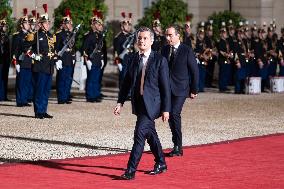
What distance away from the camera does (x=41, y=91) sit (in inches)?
861

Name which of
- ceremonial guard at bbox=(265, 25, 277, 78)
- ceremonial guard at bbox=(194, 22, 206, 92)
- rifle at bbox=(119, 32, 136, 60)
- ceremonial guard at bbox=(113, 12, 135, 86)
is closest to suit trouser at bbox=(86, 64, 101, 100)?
ceremonial guard at bbox=(113, 12, 135, 86)

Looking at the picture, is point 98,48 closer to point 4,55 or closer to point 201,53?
point 4,55

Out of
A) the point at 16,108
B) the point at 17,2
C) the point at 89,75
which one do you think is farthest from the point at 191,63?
the point at 17,2

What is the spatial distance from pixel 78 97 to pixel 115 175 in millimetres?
14629

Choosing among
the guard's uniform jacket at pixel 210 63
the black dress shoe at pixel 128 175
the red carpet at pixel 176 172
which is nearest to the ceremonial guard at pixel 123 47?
the guard's uniform jacket at pixel 210 63

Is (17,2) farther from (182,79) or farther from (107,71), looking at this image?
(182,79)

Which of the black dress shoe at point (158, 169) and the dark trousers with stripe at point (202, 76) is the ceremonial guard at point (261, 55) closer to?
the dark trousers with stripe at point (202, 76)

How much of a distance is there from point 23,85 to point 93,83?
2.13 metres

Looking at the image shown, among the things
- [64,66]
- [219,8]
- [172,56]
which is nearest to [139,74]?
[172,56]

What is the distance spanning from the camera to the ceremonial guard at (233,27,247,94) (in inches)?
1177

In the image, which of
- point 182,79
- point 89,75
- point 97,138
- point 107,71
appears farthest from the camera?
point 107,71

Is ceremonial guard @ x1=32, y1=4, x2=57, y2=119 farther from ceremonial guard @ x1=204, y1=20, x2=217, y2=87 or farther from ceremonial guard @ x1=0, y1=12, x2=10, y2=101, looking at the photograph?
ceremonial guard @ x1=204, y1=20, x2=217, y2=87

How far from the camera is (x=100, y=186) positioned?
41.4ft

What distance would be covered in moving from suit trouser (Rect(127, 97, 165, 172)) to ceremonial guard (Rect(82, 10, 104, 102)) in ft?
41.3
